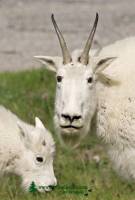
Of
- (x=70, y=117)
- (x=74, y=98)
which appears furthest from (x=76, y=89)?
(x=70, y=117)

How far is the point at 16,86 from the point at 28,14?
19.7 ft

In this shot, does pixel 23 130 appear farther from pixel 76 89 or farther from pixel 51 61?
pixel 76 89

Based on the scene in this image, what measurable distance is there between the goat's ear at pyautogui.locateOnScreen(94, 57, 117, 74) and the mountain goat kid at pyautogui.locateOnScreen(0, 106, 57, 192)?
1.38 m

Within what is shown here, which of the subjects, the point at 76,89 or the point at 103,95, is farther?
the point at 103,95

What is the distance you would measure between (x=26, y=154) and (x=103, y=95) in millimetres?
1376

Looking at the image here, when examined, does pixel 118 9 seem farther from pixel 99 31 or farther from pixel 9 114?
pixel 9 114

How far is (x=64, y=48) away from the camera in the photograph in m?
10.5

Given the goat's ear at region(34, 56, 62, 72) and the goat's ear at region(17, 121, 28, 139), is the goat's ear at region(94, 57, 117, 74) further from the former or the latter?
the goat's ear at region(17, 121, 28, 139)

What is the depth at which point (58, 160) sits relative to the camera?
13180 mm

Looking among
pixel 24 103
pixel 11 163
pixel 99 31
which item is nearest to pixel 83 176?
pixel 11 163

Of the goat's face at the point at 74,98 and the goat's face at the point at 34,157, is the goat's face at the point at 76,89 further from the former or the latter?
the goat's face at the point at 34,157

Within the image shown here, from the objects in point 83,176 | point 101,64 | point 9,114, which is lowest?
point 83,176

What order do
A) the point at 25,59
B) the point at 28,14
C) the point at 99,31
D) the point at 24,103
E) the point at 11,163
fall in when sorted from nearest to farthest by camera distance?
the point at 11,163
the point at 24,103
the point at 25,59
the point at 99,31
the point at 28,14

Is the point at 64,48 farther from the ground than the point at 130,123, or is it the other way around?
the point at 64,48
